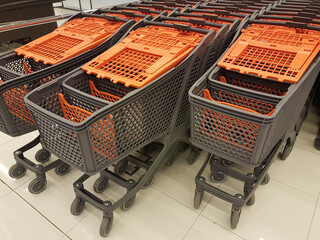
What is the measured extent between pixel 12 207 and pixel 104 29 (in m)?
1.44

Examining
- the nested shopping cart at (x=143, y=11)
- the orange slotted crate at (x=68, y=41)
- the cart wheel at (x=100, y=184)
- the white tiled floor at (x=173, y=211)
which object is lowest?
the white tiled floor at (x=173, y=211)

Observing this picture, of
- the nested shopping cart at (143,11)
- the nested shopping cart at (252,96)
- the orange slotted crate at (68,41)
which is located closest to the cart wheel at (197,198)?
the nested shopping cart at (252,96)

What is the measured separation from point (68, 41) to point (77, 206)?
1.18 meters

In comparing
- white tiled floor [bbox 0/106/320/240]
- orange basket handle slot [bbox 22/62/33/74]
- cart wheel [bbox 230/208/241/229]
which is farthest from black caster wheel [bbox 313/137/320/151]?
orange basket handle slot [bbox 22/62/33/74]

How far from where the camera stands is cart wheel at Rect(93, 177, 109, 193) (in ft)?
6.07

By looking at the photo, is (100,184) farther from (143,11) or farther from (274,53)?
(143,11)

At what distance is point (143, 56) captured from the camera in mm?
1622

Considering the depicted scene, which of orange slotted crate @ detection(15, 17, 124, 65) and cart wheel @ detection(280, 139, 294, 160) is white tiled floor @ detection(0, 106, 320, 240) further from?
orange slotted crate @ detection(15, 17, 124, 65)

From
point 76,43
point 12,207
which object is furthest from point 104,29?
point 12,207

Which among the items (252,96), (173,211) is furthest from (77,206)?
(252,96)

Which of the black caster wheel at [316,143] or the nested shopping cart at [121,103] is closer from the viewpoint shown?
the nested shopping cart at [121,103]

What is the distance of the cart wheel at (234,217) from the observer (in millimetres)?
1554

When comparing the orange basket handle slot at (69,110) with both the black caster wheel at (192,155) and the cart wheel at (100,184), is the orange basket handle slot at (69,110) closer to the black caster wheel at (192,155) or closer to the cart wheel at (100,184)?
the cart wheel at (100,184)

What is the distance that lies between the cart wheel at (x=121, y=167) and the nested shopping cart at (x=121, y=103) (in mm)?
173
